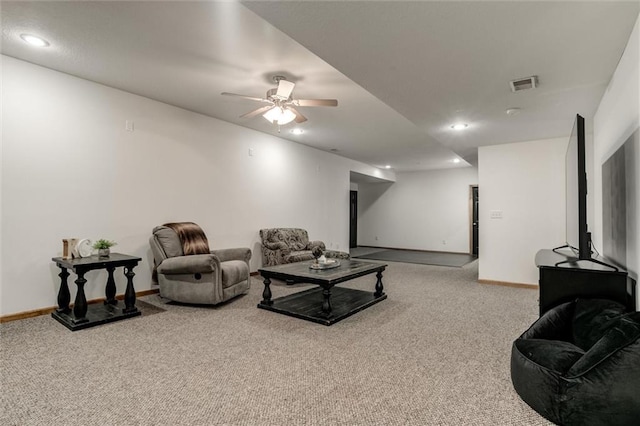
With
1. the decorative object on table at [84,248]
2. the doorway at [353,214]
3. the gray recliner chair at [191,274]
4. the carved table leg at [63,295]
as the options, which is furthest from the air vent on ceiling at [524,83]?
the doorway at [353,214]

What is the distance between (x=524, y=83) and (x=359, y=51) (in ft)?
5.51

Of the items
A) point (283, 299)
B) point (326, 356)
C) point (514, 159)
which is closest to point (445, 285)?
point (514, 159)

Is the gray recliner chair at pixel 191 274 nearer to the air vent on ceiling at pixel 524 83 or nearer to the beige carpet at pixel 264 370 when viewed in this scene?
the beige carpet at pixel 264 370

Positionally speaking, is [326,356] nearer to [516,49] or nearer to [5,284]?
[516,49]

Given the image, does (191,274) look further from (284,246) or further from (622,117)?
(622,117)

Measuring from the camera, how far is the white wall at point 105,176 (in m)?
3.29

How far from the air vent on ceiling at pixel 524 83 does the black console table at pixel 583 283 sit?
1619mm

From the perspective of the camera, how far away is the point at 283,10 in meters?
1.95

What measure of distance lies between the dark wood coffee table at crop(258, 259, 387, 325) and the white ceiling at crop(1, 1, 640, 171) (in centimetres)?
196

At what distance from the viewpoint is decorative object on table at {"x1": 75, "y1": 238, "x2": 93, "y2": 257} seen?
3.40m

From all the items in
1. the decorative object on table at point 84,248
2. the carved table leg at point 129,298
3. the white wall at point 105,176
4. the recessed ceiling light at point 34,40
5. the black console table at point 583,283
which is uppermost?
the recessed ceiling light at point 34,40

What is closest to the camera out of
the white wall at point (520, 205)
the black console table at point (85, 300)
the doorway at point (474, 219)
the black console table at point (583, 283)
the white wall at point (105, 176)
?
the black console table at point (583, 283)

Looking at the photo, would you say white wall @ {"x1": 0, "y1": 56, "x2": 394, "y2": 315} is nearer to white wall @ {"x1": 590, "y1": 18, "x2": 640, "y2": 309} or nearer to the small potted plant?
the small potted plant

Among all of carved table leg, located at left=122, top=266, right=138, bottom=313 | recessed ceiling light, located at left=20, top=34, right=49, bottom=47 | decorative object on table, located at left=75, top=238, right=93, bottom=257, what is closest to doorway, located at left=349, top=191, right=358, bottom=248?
carved table leg, located at left=122, top=266, right=138, bottom=313
